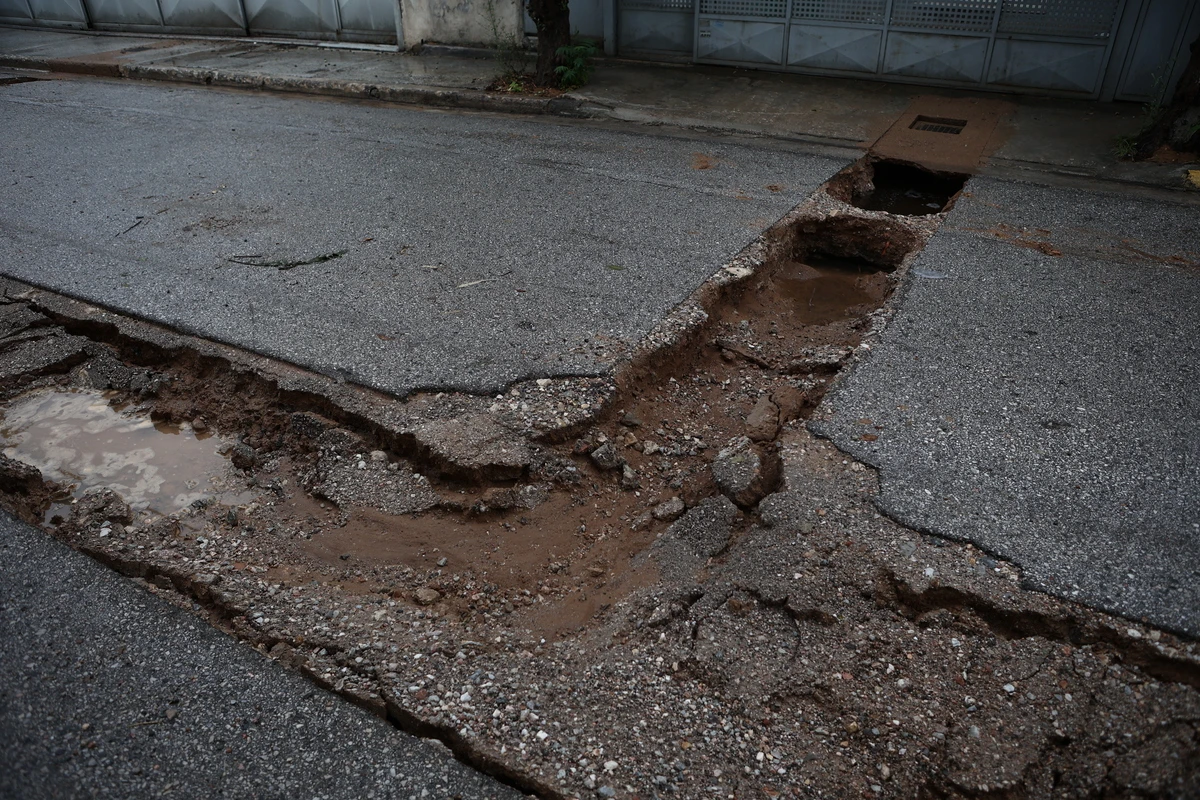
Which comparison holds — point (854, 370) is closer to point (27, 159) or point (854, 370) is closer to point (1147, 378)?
point (1147, 378)

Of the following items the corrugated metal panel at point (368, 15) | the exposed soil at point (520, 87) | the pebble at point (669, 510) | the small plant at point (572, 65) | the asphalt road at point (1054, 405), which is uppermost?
the corrugated metal panel at point (368, 15)

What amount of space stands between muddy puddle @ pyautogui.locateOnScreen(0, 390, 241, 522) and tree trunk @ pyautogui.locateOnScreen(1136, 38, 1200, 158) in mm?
6947

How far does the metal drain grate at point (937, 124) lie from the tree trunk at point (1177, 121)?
1.41 m

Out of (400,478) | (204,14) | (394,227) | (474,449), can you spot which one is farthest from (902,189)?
(204,14)

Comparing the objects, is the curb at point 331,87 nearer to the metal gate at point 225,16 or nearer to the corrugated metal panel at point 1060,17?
the metal gate at point 225,16

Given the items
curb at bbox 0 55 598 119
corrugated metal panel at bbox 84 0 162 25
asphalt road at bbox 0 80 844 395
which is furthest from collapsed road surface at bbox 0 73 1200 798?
corrugated metal panel at bbox 84 0 162 25

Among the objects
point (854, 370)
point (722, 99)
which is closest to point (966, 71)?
point (722, 99)

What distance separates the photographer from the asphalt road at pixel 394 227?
4090 mm

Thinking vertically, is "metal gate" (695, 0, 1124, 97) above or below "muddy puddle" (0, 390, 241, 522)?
above

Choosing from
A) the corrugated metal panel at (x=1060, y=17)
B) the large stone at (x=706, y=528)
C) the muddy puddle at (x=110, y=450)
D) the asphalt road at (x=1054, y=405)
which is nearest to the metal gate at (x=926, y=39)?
the corrugated metal panel at (x=1060, y=17)

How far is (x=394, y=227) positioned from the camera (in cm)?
543

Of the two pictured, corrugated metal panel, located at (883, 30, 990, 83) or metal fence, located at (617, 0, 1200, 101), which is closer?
metal fence, located at (617, 0, 1200, 101)

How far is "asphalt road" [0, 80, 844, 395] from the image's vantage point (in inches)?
161

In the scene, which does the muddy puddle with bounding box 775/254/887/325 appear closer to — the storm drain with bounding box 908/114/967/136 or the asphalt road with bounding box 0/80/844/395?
the asphalt road with bounding box 0/80/844/395
